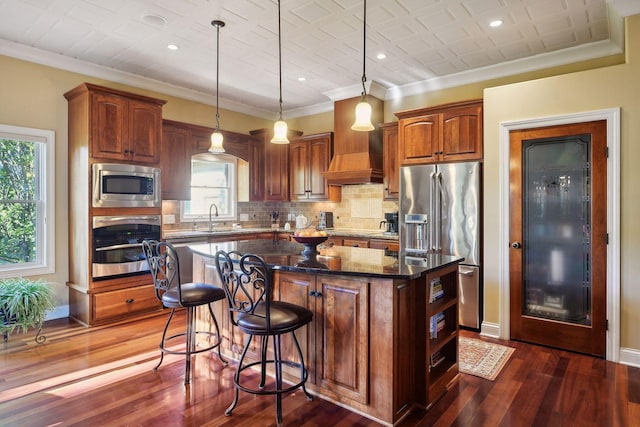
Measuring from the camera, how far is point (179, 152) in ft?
17.0

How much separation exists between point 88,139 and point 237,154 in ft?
7.85

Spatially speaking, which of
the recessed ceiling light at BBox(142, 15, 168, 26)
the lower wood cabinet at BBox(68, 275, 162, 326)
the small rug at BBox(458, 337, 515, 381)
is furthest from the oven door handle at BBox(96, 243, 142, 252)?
the small rug at BBox(458, 337, 515, 381)

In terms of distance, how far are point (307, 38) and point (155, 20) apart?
55.2 inches

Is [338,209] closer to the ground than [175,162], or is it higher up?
closer to the ground

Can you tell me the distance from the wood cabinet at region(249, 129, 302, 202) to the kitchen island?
367cm

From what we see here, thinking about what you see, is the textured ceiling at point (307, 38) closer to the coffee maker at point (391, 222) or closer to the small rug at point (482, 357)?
the coffee maker at point (391, 222)

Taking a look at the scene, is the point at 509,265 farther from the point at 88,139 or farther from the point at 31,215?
the point at 31,215

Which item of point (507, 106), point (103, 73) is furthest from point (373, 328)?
point (103, 73)

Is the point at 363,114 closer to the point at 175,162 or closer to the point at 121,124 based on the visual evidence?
the point at 121,124

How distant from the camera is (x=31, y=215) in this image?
4.05m

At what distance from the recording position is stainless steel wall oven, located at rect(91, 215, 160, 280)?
13.1ft

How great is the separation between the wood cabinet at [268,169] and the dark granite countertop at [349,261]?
3.02m

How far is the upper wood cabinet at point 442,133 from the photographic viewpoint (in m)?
4.00

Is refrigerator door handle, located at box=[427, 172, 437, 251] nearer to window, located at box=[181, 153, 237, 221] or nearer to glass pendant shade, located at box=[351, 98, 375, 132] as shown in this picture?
glass pendant shade, located at box=[351, 98, 375, 132]
